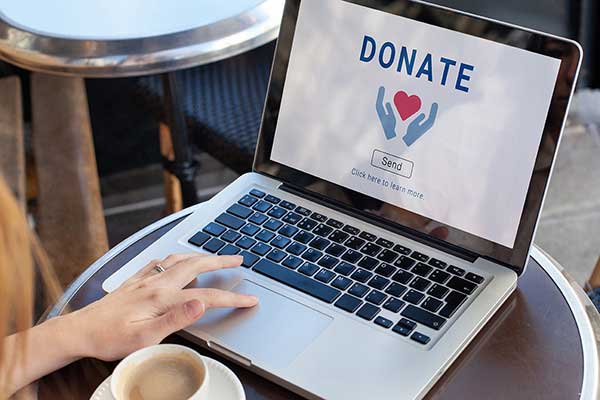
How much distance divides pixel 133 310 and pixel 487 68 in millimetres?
405

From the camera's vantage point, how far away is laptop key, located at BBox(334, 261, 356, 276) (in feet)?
2.96

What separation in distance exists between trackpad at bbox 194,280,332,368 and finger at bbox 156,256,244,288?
0.04m

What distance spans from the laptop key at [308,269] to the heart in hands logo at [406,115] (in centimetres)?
15

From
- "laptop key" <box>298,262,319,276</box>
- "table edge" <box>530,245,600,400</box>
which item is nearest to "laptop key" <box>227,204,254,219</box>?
"laptop key" <box>298,262,319,276</box>

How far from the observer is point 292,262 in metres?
0.92

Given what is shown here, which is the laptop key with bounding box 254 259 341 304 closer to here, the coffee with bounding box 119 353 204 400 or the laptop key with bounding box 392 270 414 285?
the laptop key with bounding box 392 270 414 285

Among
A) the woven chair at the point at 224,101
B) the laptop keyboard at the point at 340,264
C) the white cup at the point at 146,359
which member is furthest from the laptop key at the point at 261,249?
the woven chair at the point at 224,101

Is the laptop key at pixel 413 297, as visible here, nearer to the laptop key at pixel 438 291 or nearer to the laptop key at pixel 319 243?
the laptop key at pixel 438 291

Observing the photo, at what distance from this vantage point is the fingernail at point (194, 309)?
83cm

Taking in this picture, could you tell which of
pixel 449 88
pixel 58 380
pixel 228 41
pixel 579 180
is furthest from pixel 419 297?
pixel 579 180

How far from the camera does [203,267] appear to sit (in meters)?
0.89

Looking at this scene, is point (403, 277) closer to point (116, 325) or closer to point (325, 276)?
point (325, 276)

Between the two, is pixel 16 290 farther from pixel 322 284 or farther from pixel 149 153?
pixel 149 153

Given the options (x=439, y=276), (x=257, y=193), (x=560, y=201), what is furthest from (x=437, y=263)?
(x=560, y=201)
